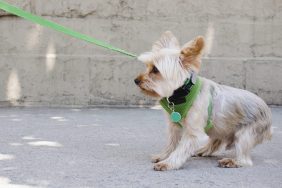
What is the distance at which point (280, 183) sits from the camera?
181 inches

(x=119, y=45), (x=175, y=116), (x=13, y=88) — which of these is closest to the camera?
(x=175, y=116)

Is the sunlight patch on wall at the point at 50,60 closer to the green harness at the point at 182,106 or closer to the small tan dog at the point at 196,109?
the small tan dog at the point at 196,109

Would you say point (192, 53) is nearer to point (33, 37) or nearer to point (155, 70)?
point (155, 70)

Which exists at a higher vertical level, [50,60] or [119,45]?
[119,45]

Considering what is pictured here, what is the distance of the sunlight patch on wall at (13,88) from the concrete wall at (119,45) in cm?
2

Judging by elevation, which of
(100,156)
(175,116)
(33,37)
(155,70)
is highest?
(33,37)

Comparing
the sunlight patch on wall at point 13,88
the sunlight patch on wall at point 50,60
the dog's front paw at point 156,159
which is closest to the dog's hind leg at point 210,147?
the dog's front paw at point 156,159

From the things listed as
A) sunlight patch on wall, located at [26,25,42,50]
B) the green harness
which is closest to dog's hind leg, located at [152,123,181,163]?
the green harness

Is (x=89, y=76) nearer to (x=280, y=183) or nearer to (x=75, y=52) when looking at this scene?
(x=75, y=52)

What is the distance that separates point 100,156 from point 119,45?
3855 mm

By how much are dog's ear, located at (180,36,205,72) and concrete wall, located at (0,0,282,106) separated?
4039 millimetres

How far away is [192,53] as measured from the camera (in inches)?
191

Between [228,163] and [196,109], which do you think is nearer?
[196,109]

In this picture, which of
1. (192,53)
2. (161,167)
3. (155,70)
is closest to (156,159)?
(161,167)
